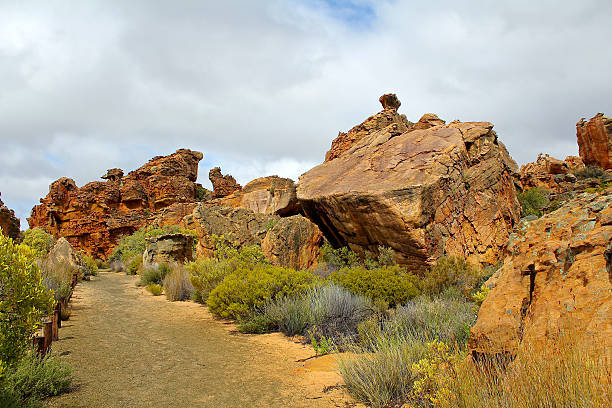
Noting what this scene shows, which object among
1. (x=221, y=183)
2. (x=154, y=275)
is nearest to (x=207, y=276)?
(x=154, y=275)

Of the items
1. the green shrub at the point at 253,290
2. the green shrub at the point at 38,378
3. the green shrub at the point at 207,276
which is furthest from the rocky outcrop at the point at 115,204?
the green shrub at the point at 38,378

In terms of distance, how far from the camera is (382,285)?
26.6 feet

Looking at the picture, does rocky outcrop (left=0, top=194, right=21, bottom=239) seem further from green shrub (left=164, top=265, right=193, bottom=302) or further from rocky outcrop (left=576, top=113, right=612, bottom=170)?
rocky outcrop (left=576, top=113, right=612, bottom=170)

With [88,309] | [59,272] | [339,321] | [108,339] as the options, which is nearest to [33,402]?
[108,339]

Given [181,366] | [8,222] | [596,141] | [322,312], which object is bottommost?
[181,366]

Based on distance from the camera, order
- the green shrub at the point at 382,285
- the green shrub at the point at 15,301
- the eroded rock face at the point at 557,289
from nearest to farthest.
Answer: the eroded rock face at the point at 557,289
the green shrub at the point at 15,301
the green shrub at the point at 382,285

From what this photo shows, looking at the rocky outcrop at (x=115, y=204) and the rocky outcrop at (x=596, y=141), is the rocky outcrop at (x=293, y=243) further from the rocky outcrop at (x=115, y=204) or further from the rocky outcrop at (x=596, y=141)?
the rocky outcrop at (x=596, y=141)

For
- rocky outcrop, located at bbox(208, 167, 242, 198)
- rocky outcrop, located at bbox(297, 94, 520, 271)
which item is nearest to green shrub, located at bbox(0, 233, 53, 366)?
rocky outcrop, located at bbox(297, 94, 520, 271)

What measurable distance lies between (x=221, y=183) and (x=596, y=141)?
50467mm

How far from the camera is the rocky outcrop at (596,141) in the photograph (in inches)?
1853

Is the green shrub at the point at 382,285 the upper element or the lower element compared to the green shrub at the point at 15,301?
lower

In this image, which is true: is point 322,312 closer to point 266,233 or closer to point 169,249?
point 266,233

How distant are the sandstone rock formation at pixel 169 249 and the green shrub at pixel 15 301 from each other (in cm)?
1625

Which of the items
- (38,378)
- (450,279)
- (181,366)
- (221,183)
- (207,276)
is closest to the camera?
(38,378)
